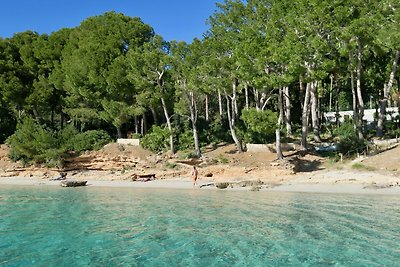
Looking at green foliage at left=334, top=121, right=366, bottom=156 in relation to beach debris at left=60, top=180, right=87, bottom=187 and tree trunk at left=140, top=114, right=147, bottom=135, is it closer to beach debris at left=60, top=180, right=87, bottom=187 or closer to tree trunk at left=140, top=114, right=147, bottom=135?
beach debris at left=60, top=180, right=87, bottom=187

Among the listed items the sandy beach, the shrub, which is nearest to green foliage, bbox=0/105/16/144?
the shrub

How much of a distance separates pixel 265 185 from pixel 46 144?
1902 cm

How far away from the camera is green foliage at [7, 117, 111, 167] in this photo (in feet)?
114

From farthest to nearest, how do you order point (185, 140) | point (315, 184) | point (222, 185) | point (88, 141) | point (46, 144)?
point (88, 141), point (185, 140), point (46, 144), point (222, 185), point (315, 184)

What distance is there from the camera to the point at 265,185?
2519cm

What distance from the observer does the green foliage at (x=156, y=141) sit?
117 ft

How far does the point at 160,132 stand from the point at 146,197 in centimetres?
1340

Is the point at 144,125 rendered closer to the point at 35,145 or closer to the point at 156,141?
the point at 156,141

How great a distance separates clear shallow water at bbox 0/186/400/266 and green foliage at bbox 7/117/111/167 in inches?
547

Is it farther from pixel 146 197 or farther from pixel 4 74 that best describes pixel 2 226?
pixel 4 74

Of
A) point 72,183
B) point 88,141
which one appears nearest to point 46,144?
point 88,141

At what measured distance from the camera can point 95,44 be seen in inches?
1593

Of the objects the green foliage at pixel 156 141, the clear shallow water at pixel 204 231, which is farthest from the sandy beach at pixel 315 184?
the green foliage at pixel 156 141

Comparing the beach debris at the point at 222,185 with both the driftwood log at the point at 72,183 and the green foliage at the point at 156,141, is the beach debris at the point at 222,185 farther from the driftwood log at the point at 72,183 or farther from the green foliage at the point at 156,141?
the green foliage at the point at 156,141
